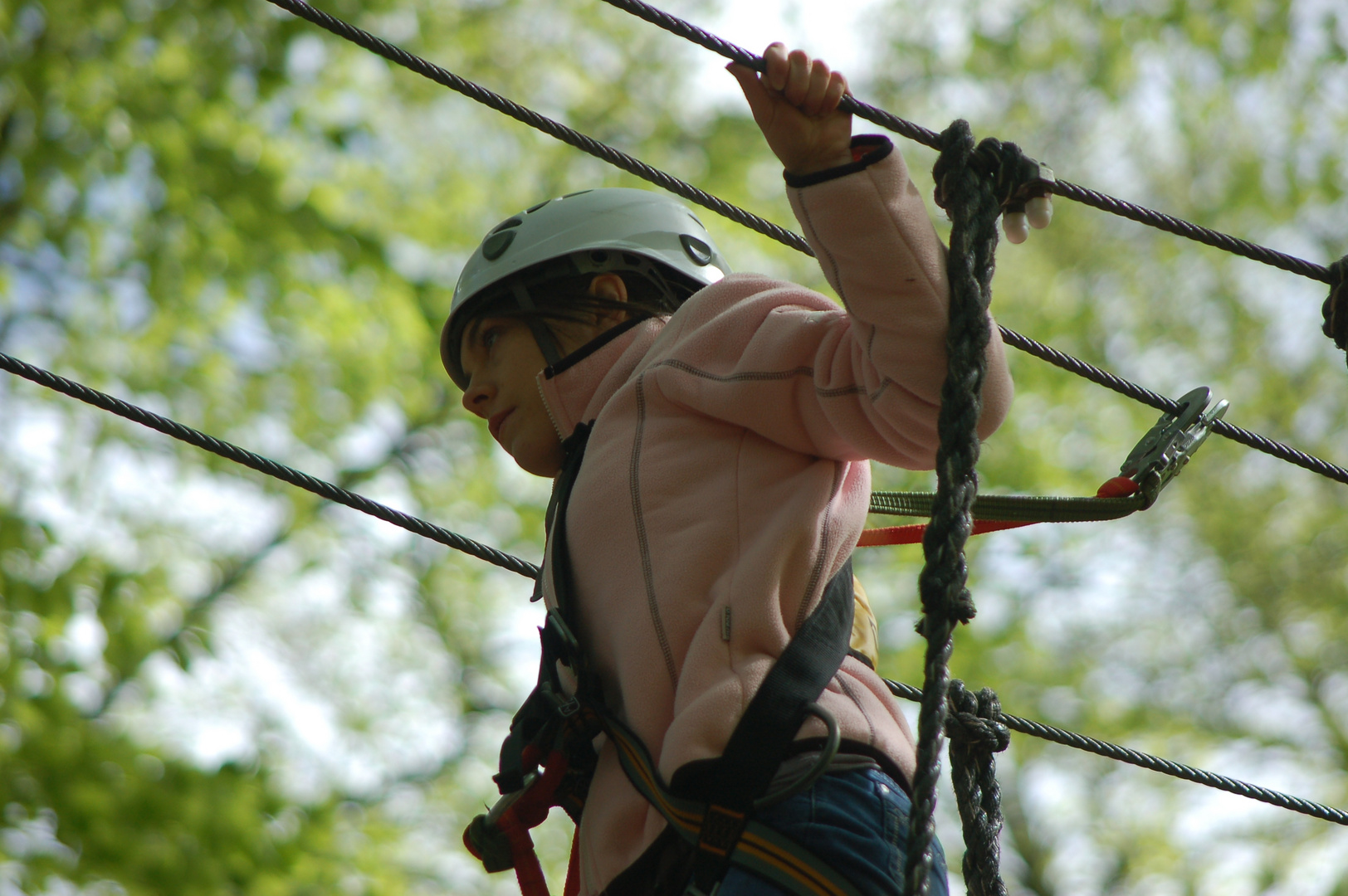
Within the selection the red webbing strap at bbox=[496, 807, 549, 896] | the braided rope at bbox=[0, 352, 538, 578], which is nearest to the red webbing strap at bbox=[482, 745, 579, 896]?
the red webbing strap at bbox=[496, 807, 549, 896]

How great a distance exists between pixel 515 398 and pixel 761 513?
67cm

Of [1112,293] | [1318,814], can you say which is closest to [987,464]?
[1112,293]

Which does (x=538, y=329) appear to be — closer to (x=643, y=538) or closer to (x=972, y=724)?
(x=643, y=538)

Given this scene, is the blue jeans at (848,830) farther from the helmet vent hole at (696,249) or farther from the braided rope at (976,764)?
the helmet vent hole at (696,249)

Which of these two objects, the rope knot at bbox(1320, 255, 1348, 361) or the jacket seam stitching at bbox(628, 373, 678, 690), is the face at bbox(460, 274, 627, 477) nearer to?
the jacket seam stitching at bbox(628, 373, 678, 690)

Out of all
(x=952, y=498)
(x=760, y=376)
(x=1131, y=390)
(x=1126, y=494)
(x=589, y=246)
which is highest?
(x=1131, y=390)

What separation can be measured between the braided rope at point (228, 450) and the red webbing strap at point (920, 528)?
76cm

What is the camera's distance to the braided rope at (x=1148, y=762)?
2514 millimetres

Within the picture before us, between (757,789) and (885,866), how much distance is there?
0.55 ft

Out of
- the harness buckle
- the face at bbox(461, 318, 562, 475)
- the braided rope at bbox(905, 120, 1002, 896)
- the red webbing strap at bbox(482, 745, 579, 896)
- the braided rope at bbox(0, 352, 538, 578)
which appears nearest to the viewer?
the braided rope at bbox(905, 120, 1002, 896)

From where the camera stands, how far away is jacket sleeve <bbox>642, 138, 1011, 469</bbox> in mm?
1366

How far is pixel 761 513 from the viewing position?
5.19 feet

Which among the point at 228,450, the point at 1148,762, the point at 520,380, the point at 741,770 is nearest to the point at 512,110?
the point at 520,380

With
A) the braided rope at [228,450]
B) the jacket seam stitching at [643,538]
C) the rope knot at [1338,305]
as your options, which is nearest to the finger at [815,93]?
the jacket seam stitching at [643,538]
